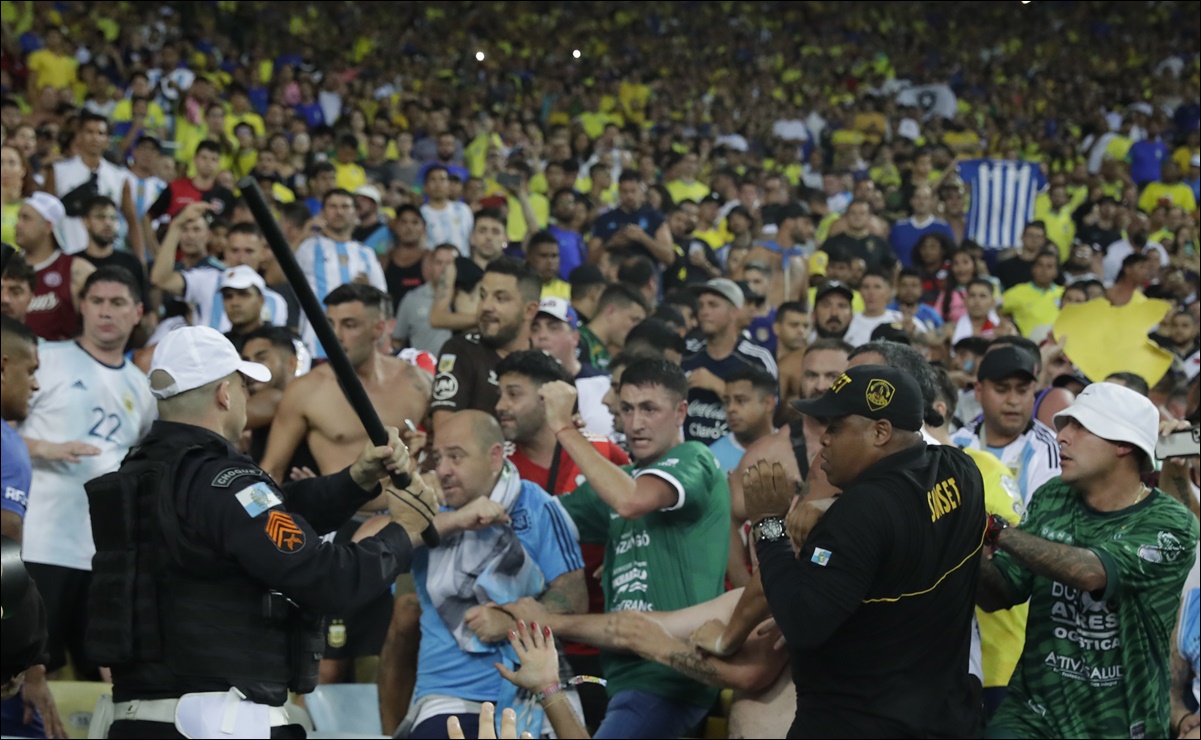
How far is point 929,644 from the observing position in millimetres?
4410

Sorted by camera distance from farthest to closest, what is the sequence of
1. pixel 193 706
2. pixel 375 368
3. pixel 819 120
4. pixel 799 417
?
pixel 819 120 < pixel 375 368 < pixel 799 417 < pixel 193 706

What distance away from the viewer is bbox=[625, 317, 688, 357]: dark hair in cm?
846

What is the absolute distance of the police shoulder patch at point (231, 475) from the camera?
4.23 m

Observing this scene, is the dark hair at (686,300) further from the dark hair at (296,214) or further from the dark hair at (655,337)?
the dark hair at (296,214)

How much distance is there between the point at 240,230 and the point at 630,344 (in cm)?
314

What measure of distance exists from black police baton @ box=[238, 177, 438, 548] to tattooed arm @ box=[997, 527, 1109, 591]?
6.53 feet

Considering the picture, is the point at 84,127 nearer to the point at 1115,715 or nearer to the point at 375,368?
the point at 375,368

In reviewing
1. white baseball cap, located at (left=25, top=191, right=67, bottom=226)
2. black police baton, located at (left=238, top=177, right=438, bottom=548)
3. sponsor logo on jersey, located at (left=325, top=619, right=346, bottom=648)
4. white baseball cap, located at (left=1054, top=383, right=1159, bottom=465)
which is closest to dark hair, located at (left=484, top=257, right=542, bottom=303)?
sponsor logo on jersey, located at (left=325, top=619, right=346, bottom=648)

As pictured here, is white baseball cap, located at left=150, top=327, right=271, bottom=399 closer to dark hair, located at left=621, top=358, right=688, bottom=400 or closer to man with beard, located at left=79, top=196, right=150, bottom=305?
dark hair, located at left=621, top=358, right=688, bottom=400

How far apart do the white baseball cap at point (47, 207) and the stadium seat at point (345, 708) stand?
4.20 m

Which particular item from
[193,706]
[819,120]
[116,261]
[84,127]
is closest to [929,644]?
[193,706]

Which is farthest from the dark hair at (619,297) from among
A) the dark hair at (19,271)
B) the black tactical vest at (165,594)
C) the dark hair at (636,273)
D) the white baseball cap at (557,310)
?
the black tactical vest at (165,594)

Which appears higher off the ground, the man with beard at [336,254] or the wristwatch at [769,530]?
the wristwatch at [769,530]

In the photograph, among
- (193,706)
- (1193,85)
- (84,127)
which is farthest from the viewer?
(1193,85)
